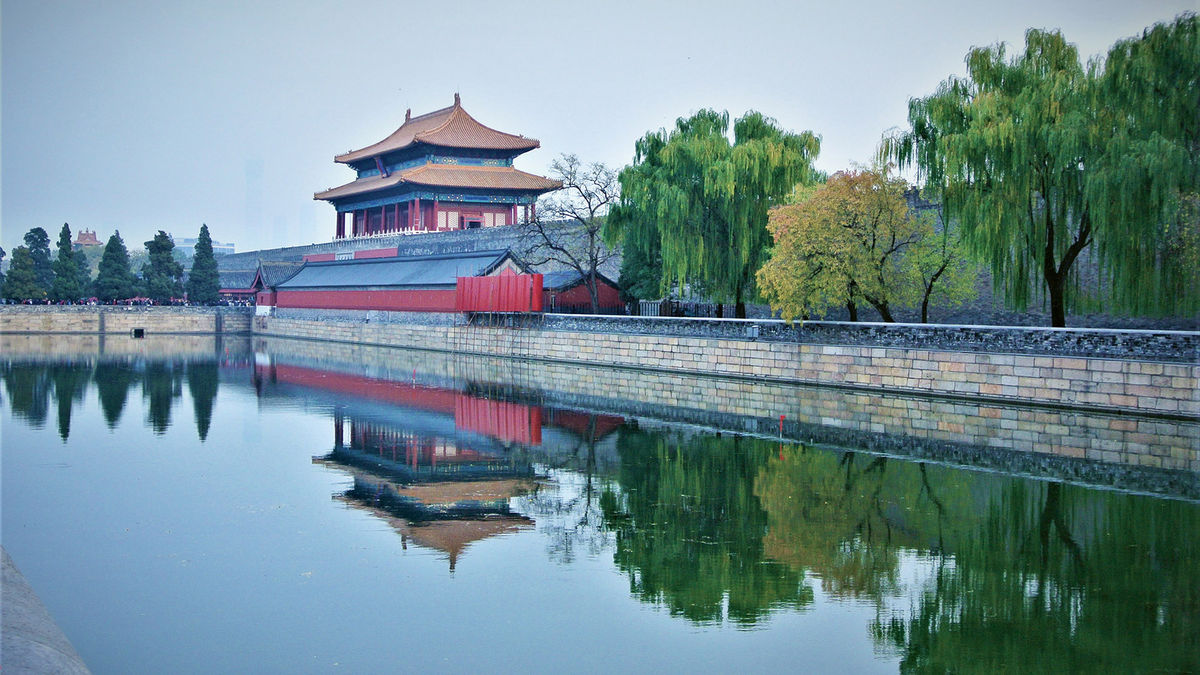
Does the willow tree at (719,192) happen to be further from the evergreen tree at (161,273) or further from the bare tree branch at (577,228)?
the evergreen tree at (161,273)

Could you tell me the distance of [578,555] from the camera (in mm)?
9758

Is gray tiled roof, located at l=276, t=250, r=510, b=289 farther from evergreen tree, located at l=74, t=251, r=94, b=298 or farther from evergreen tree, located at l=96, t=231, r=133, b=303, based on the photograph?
evergreen tree, located at l=74, t=251, r=94, b=298

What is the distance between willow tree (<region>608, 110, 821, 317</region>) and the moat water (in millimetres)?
11633

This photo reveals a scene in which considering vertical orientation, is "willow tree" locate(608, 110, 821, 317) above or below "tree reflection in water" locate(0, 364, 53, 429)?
above

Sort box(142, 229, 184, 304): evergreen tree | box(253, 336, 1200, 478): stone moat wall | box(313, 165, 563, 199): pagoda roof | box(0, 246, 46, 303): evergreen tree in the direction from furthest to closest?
box(142, 229, 184, 304): evergreen tree → box(313, 165, 563, 199): pagoda roof → box(0, 246, 46, 303): evergreen tree → box(253, 336, 1200, 478): stone moat wall

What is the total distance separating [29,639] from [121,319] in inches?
1970

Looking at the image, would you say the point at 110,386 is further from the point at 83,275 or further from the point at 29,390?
the point at 83,275

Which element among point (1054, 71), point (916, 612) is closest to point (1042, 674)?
point (916, 612)

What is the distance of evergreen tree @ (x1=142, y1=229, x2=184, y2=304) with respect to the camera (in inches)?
2131

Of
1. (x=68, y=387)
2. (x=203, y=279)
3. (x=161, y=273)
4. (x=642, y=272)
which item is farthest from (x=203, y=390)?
(x=161, y=273)

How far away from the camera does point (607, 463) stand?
48.4 feet

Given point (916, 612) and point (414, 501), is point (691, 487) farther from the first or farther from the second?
point (916, 612)

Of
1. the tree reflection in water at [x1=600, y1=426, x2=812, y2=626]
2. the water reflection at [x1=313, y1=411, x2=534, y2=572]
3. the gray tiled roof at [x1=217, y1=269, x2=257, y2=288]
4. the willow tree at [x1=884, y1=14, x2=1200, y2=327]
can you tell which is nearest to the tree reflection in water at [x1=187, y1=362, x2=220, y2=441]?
the water reflection at [x1=313, y1=411, x2=534, y2=572]

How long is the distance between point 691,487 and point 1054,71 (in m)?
13.1
